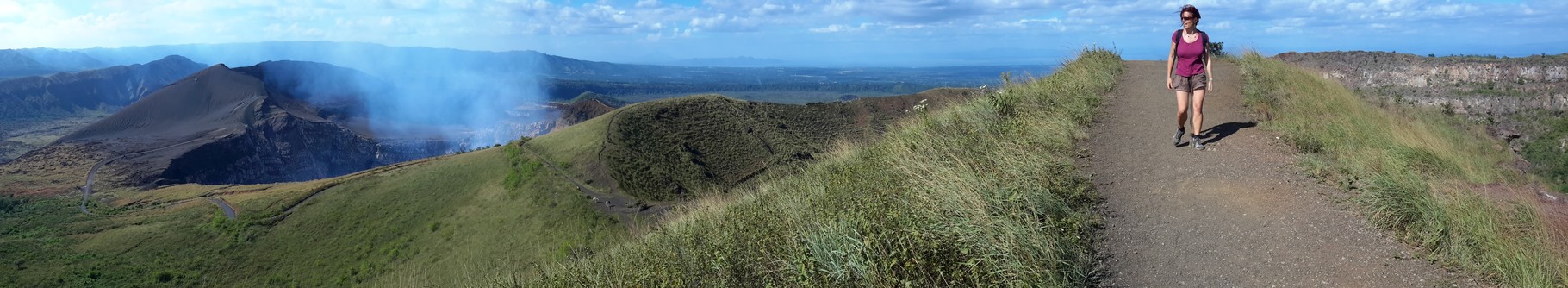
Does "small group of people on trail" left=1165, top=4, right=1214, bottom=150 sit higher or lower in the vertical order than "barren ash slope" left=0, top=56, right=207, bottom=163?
higher

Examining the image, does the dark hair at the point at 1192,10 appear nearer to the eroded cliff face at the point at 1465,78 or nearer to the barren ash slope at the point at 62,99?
the eroded cliff face at the point at 1465,78

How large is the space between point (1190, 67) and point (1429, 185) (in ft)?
9.30

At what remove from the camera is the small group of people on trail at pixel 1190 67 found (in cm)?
745

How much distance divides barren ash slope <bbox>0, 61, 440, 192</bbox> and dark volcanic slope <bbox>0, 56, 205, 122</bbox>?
6652cm

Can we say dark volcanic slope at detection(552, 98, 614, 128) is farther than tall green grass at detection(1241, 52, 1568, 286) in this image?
Yes

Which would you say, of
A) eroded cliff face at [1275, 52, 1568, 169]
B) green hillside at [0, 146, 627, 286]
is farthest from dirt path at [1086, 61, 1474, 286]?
eroded cliff face at [1275, 52, 1568, 169]

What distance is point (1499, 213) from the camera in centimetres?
453

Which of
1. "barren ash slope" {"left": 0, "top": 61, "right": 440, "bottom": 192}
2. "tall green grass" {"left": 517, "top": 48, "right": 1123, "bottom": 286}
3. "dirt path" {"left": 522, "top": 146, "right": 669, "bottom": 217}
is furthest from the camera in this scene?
"barren ash slope" {"left": 0, "top": 61, "right": 440, "bottom": 192}

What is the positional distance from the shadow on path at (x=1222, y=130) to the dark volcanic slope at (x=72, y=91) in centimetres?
20745

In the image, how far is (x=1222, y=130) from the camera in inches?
321

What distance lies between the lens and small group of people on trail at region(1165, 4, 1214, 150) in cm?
745

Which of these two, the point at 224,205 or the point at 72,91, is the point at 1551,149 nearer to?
the point at 224,205

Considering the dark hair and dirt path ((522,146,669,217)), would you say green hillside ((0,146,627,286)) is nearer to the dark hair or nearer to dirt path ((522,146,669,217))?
dirt path ((522,146,669,217))

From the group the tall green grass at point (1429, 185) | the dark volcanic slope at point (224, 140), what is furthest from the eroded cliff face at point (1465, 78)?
the dark volcanic slope at point (224, 140)
